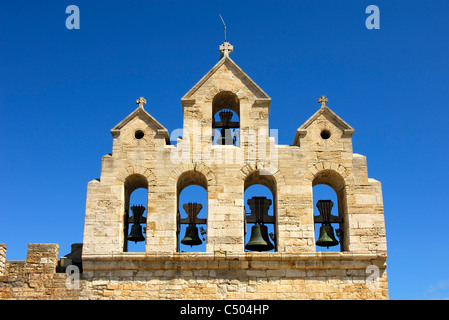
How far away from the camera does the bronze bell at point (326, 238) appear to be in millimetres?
19750

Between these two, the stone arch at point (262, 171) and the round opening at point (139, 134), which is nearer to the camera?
the stone arch at point (262, 171)

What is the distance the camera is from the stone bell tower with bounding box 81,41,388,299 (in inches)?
736

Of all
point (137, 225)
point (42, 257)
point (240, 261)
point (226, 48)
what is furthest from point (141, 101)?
point (240, 261)

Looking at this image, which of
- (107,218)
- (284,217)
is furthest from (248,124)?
(107,218)

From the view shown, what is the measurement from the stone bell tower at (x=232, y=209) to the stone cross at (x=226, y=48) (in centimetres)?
3

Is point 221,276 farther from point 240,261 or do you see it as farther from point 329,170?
point 329,170

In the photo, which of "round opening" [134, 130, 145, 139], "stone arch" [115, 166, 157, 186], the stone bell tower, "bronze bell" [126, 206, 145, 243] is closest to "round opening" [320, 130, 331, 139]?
the stone bell tower

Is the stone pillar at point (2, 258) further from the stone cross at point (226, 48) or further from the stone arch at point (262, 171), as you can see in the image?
the stone cross at point (226, 48)

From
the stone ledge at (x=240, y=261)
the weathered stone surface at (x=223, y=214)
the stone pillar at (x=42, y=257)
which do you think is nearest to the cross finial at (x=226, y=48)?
the weathered stone surface at (x=223, y=214)

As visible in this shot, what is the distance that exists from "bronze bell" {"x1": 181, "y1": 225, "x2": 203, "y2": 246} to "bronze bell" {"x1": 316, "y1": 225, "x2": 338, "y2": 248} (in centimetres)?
318

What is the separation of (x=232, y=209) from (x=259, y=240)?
117 centimetres

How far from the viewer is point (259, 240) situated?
19.7 m
